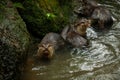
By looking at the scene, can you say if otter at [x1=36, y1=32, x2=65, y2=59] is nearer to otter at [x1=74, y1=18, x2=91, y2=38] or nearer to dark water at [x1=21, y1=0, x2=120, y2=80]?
dark water at [x1=21, y1=0, x2=120, y2=80]

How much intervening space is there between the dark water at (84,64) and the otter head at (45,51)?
0.59ft

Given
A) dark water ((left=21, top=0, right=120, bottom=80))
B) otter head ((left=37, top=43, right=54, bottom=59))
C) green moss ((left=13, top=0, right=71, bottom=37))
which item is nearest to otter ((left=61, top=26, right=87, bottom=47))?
dark water ((left=21, top=0, right=120, bottom=80))

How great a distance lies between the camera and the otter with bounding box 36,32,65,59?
7.58 meters

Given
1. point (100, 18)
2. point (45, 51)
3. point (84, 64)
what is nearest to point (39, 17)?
point (45, 51)

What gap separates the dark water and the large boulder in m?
0.74

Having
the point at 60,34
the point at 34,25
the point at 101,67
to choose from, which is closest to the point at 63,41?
the point at 60,34

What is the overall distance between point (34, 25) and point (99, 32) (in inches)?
88.9

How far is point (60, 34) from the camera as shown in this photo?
892 centimetres

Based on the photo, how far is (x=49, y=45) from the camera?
766 cm

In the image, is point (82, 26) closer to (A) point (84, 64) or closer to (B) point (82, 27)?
(B) point (82, 27)

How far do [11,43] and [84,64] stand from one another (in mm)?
2083

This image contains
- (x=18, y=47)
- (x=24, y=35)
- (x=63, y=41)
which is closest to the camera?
(x=18, y=47)

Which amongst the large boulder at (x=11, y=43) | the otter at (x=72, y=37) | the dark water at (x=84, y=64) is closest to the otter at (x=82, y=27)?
the otter at (x=72, y=37)

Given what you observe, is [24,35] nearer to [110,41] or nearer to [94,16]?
[110,41]
